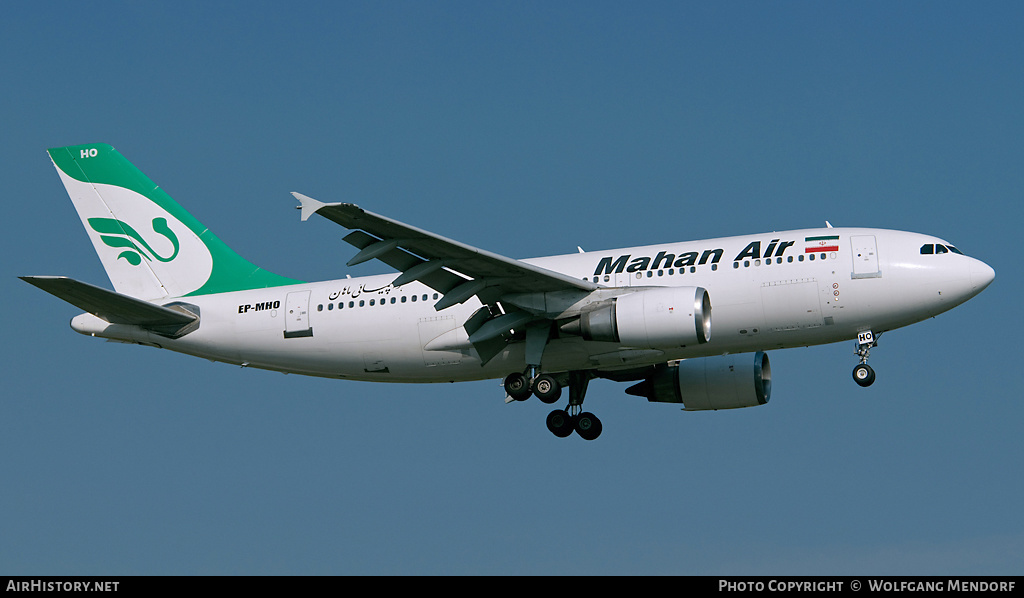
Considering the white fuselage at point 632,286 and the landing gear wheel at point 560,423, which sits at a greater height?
the white fuselage at point 632,286

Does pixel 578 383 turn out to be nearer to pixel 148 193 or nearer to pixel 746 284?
pixel 746 284

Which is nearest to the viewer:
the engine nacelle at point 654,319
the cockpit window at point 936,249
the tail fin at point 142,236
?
the engine nacelle at point 654,319

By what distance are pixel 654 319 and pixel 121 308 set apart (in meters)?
13.2

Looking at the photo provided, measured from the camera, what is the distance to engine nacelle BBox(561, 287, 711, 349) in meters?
29.2

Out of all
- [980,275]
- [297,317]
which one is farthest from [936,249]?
[297,317]

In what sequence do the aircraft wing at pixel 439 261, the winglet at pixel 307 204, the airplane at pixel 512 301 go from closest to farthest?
the winglet at pixel 307 204, the aircraft wing at pixel 439 261, the airplane at pixel 512 301

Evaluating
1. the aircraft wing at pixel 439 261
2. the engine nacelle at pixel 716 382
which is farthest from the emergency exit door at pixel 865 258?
the aircraft wing at pixel 439 261

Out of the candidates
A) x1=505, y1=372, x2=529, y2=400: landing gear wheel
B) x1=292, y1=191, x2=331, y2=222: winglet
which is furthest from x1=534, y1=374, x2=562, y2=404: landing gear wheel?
x1=292, y1=191, x2=331, y2=222: winglet

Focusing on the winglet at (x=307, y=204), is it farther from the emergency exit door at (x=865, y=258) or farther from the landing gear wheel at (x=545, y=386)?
the emergency exit door at (x=865, y=258)

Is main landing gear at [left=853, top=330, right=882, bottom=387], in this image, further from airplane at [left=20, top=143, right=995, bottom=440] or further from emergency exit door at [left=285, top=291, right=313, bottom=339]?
emergency exit door at [left=285, top=291, right=313, bottom=339]

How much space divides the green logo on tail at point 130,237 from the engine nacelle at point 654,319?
41.2ft

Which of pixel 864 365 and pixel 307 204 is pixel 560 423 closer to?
pixel 864 365

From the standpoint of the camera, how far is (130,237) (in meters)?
36.0

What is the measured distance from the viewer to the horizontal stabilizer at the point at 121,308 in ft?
100
